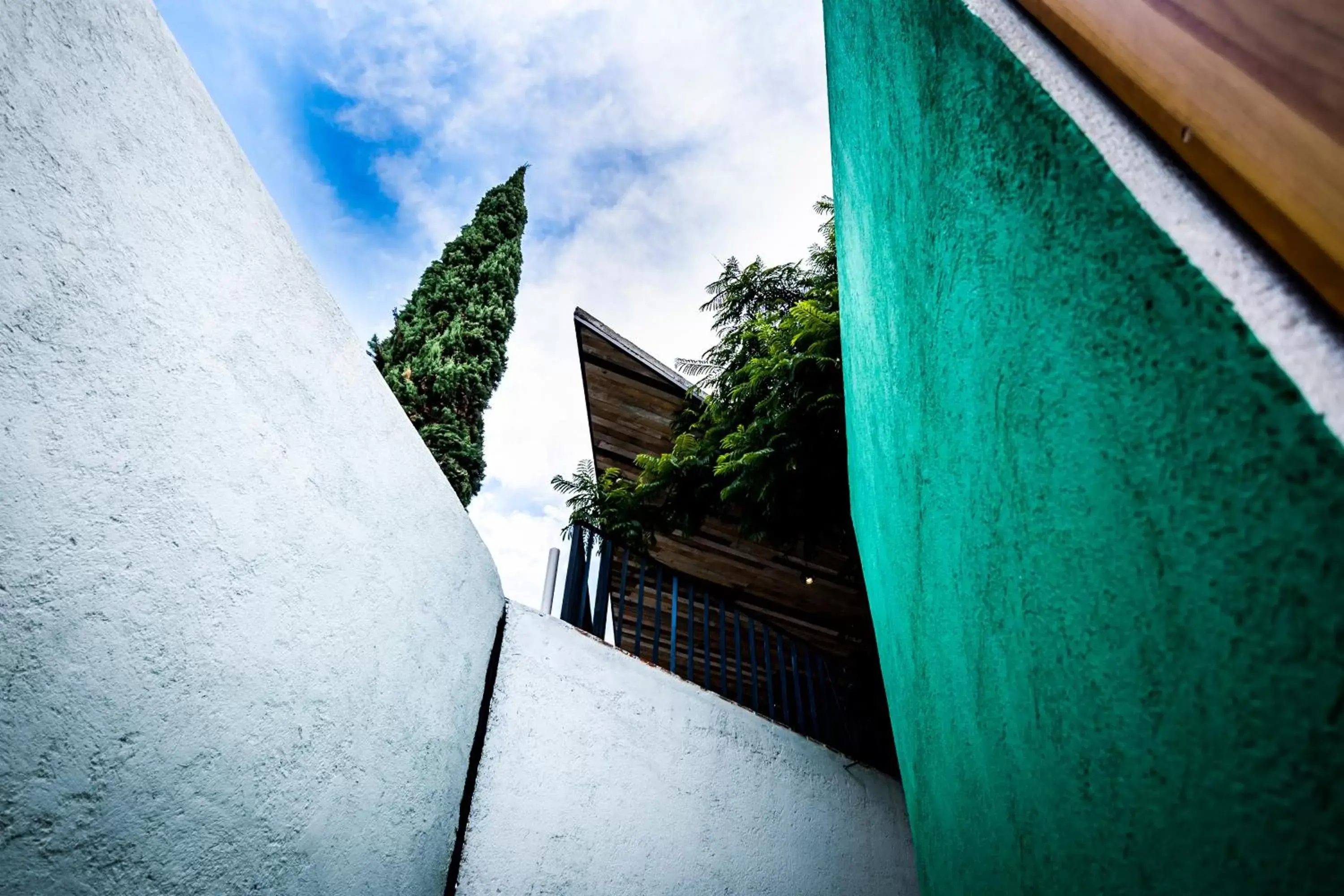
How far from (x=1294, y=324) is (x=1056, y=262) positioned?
0.42 meters

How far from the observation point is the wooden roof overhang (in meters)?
7.23

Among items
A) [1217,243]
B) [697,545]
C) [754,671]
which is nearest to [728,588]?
[697,545]

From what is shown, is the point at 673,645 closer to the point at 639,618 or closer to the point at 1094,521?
the point at 639,618

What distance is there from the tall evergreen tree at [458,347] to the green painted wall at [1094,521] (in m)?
5.20

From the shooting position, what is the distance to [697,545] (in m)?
8.14

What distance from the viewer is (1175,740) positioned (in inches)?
26.0

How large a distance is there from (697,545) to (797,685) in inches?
101

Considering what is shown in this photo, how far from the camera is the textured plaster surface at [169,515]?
1.50 metres

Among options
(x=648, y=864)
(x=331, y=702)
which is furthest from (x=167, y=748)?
(x=648, y=864)

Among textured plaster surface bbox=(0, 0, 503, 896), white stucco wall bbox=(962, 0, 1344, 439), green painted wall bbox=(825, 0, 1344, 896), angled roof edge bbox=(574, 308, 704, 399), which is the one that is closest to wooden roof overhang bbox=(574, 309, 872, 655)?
angled roof edge bbox=(574, 308, 704, 399)

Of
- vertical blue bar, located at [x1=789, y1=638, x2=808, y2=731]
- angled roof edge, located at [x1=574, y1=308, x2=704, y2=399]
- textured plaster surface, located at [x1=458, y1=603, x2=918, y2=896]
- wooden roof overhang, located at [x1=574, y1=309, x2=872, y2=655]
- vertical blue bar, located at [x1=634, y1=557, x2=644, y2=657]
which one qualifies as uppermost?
angled roof edge, located at [x1=574, y1=308, x2=704, y2=399]

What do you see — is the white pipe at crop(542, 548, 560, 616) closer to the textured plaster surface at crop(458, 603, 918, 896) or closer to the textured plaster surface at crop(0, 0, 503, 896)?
the textured plaster surface at crop(458, 603, 918, 896)

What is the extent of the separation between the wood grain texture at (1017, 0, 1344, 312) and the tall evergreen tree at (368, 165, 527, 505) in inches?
229

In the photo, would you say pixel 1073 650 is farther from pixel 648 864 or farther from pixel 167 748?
pixel 648 864
